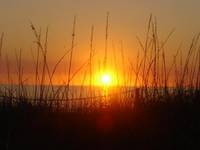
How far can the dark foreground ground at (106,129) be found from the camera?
3.78m

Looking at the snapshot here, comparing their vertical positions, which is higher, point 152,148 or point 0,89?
point 0,89

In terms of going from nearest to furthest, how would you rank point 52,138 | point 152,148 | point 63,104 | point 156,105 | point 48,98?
point 152,148 → point 52,138 → point 156,105 → point 48,98 → point 63,104

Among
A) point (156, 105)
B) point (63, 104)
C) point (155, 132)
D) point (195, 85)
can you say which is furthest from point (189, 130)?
point (63, 104)

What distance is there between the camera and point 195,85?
519cm

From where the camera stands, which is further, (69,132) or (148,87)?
(148,87)

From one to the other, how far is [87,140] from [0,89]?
1.75m

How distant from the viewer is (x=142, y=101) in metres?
5.08

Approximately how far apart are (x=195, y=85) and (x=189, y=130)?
53.8 inches

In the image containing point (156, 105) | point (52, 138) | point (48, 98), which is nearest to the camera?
point (52, 138)

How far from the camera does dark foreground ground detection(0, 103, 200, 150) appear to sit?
3.78 metres

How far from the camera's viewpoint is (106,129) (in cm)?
407

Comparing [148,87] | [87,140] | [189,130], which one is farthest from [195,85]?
[87,140]

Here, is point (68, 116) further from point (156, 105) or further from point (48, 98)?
point (156, 105)

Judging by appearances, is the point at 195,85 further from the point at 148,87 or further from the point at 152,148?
the point at 152,148
